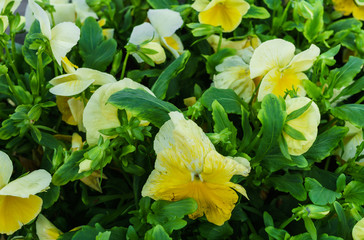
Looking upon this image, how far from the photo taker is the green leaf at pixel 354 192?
710mm

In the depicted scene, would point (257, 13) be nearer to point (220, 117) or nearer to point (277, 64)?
point (277, 64)

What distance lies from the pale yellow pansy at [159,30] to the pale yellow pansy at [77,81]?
0.44 feet

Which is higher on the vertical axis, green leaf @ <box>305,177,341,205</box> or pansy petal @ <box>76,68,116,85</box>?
pansy petal @ <box>76,68,116,85</box>

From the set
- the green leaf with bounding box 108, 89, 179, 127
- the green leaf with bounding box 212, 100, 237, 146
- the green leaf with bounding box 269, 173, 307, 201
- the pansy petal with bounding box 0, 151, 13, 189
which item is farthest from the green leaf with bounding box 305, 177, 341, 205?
the pansy petal with bounding box 0, 151, 13, 189

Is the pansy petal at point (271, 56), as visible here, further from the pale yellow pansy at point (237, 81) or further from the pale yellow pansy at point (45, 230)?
the pale yellow pansy at point (45, 230)

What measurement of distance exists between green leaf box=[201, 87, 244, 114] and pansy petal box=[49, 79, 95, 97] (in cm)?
19

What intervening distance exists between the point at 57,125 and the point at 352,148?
0.56 metres

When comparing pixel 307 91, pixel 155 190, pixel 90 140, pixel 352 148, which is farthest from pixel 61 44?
pixel 352 148

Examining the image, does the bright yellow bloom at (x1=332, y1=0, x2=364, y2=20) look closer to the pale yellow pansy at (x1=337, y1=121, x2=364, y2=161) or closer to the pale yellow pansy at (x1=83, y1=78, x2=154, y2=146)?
the pale yellow pansy at (x1=337, y1=121, x2=364, y2=161)

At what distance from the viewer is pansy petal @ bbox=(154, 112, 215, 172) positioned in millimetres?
568

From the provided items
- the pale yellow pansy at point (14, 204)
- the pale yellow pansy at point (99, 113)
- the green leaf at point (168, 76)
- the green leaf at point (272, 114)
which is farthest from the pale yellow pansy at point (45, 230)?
the green leaf at point (272, 114)

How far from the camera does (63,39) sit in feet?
2.39

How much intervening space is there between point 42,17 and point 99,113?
181 mm

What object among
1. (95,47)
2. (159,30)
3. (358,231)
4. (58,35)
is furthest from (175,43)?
(358,231)
